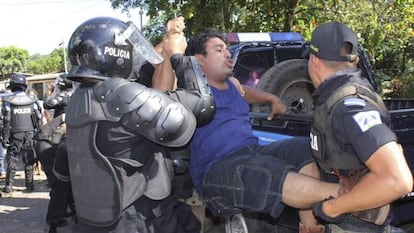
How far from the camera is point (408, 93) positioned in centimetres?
1628

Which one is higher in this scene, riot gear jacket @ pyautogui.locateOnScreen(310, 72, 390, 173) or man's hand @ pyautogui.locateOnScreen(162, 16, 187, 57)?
man's hand @ pyautogui.locateOnScreen(162, 16, 187, 57)

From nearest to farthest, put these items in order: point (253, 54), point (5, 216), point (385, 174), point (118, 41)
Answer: point (385, 174) < point (118, 41) < point (253, 54) < point (5, 216)

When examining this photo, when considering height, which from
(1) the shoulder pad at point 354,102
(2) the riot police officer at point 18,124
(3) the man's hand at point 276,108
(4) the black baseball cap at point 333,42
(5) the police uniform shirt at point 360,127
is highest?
(4) the black baseball cap at point 333,42

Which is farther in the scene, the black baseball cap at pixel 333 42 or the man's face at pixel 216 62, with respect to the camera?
the man's face at pixel 216 62


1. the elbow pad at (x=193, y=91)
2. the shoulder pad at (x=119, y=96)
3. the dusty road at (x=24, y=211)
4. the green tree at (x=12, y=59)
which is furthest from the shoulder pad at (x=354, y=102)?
the green tree at (x=12, y=59)

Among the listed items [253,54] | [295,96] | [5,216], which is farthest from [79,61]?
[5,216]

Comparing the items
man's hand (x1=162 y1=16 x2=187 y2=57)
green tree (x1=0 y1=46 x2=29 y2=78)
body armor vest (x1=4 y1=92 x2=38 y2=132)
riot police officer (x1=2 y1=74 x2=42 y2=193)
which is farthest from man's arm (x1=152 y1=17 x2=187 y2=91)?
green tree (x1=0 y1=46 x2=29 y2=78)

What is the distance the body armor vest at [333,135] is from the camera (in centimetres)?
217

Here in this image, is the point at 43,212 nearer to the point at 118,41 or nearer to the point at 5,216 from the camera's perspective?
the point at 5,216

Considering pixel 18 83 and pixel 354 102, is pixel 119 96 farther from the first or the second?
pixel 18 83

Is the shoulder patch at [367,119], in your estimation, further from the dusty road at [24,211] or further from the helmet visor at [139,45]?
the dusty road at [24,211]

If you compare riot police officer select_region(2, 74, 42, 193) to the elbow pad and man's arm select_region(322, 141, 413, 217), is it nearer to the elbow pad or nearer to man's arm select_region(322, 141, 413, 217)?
the elbow pad

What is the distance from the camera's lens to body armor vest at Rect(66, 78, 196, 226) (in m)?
2.29

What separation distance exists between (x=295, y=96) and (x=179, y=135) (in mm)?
3098
